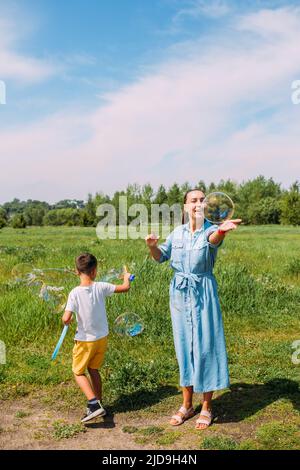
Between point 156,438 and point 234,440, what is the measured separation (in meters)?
0.69

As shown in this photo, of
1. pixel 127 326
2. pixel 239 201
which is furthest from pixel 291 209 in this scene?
pixel 127 326

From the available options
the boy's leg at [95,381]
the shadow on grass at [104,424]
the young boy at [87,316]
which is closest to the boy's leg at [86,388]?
the young boy at [87,316]

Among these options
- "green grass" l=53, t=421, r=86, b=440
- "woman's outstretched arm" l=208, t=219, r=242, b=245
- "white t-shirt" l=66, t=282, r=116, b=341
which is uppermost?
"woman's outstretched arm" l=208, t=219, r=242, b=245

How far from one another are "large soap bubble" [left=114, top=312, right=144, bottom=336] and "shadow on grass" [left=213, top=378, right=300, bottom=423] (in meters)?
1.31

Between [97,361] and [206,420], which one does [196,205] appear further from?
[206,420]

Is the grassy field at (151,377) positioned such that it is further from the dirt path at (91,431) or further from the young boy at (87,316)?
the young boy at (87,316)

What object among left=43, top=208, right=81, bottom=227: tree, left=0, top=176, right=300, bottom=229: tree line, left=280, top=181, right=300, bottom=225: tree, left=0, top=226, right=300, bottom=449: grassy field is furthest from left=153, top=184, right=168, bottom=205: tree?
left=0, top=226, right=300, bottom=449: grassy field

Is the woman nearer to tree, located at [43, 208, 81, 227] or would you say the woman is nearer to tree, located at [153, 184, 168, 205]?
tree, located at [153, 184, 168, 205]

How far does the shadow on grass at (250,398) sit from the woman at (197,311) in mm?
328

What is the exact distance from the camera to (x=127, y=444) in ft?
15.1

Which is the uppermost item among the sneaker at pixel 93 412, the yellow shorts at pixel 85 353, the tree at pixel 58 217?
the tree at pixel 58 217

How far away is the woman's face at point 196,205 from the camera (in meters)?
4.96

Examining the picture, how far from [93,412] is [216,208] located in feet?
7.47

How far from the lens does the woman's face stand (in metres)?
4.96
